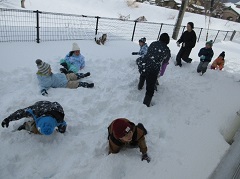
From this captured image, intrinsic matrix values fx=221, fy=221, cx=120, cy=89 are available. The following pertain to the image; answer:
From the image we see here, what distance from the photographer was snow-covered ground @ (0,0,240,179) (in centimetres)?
309

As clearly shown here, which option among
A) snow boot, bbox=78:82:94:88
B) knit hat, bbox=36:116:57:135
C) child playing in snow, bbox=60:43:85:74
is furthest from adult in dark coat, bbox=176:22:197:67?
knit hat, bbox=36:116:57:135

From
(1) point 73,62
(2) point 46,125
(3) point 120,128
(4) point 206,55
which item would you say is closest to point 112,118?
(3) point 120,128

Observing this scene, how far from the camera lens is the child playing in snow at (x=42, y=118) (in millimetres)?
3068

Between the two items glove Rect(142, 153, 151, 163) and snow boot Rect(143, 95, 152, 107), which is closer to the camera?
glove Rect(142, 153, 151, 163)

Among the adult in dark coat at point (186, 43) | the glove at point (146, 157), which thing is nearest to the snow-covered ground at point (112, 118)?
the glove at point (146, 157)

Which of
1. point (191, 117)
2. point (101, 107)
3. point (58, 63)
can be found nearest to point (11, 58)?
point (58, 63)

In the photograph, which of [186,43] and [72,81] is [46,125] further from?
[186,43]

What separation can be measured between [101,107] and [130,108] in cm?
59

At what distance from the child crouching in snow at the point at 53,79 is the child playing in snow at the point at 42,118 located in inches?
47.0

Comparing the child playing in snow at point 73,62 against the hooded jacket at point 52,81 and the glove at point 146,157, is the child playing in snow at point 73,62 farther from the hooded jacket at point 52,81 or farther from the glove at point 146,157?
the glove at point 146,157

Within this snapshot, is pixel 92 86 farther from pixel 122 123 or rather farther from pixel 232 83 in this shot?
pixel 232 83

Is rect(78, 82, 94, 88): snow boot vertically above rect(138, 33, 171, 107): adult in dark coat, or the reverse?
rect(138, 33, 171, 107): adult in dark coat

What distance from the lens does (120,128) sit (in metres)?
2.88

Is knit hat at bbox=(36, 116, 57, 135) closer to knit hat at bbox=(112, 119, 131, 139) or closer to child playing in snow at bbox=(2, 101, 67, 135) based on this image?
child playing in snow at bbox=(2, 101, 67, 135)
